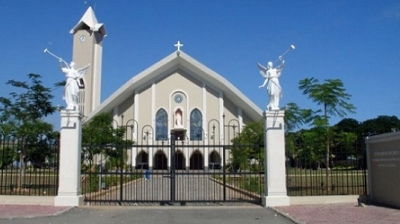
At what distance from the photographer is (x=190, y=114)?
151 feet

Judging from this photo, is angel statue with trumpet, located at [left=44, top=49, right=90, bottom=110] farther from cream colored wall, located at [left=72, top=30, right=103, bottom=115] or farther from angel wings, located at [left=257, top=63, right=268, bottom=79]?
cream colored wall, located at [left=72, top=30, right=103, bottom=115]

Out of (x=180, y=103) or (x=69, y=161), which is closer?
(x=69, y=161)

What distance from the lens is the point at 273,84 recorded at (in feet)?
47.2

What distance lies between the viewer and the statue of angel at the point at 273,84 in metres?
14.3

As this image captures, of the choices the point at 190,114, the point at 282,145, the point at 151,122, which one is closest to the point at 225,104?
the point at 190,114

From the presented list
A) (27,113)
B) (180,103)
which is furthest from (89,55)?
(27,113)

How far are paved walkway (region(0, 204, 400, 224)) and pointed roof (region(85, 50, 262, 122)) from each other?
102ft

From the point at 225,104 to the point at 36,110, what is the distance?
96.0 ft

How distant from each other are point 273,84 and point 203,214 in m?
4.83

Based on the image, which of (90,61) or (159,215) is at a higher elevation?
(90,61)

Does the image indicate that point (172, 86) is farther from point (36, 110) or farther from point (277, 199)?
point (277, 199)

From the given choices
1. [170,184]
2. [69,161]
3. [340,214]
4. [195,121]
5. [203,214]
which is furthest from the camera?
[195,121]

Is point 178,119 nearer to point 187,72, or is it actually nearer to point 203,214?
point 187,72

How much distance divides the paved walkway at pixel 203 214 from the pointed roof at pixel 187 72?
31125mm
